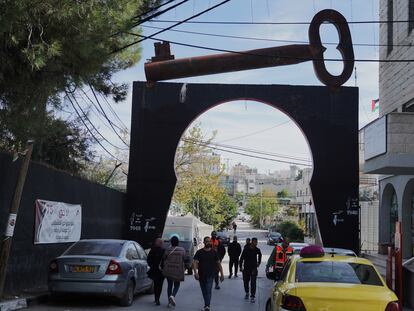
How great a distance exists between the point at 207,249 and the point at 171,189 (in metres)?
11.8

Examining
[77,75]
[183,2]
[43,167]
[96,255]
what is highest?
[183,2]

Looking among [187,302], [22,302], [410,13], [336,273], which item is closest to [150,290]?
[187,302]

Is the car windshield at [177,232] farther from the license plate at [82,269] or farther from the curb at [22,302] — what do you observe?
the license plate at [82,269]

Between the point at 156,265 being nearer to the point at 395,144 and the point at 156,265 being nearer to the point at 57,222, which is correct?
the point at 57,222

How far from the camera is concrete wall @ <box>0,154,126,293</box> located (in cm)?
1260

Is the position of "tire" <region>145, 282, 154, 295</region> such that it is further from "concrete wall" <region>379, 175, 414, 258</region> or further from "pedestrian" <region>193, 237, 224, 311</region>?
"concrete wall" <region>379, 175, 414, 258</region>

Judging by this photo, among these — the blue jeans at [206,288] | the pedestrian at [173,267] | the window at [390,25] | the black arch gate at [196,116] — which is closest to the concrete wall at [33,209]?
the pedestrian at [173,267]

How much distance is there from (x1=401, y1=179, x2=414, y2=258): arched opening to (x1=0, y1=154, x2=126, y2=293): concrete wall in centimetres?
1238

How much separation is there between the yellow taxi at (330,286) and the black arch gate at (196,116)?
1562 centimetres

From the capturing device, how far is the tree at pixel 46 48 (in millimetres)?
8695

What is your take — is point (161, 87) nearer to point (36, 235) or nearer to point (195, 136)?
point (36, 235)

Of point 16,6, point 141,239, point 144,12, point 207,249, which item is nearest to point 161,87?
point 141,239

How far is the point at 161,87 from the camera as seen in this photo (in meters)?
24.8

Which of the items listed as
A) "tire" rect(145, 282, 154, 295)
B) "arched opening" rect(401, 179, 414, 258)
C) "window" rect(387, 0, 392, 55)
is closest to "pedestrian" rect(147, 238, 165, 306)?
"tire" rect(145, 282, 154, 295)
